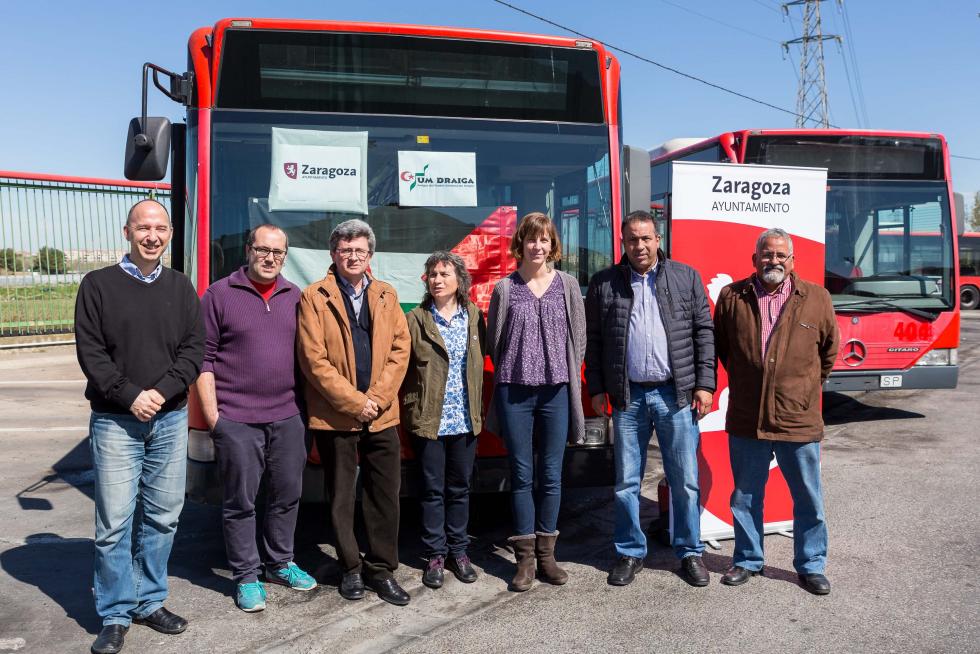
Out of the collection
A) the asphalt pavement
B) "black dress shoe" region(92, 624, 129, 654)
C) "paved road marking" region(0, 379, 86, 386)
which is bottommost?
the asphalt pavement

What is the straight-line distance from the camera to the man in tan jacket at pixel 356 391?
3.85 meters

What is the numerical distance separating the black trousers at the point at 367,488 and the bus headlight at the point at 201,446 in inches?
21.3

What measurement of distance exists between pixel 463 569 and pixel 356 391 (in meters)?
1.16

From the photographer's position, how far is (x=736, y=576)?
427 centimetres

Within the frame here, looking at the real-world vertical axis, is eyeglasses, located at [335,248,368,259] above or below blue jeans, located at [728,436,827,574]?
above

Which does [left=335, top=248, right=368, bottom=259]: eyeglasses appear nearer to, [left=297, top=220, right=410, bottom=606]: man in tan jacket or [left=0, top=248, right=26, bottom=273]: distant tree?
[left=297, top=220, right=410, bottom=606]: man in tan jacket

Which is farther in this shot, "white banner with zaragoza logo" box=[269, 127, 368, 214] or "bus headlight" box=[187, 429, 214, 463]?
"white banner with zaragoza logo" box=[269, 127, 368, 214]

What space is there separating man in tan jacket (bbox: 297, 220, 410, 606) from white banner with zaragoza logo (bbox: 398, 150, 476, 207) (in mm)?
614

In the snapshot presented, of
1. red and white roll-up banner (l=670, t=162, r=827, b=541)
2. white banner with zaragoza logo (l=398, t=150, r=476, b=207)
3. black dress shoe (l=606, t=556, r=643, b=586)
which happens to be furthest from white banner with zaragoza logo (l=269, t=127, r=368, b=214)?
black dress shoe (l=606, t=556, r=643, b=586)

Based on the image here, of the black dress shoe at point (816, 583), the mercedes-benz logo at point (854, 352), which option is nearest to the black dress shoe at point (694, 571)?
the black dress shoe at point (816, 583)

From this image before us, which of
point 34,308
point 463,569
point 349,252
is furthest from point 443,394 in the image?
point 34,308

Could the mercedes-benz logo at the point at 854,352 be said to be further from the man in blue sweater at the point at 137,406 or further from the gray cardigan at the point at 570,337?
the man in blue sweater at the point at 137,406

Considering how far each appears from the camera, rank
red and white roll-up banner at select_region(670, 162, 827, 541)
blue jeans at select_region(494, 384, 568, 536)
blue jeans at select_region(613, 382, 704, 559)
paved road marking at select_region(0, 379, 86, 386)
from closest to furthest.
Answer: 1. blue jeans at select_region(494, 384, 568, 536)
2. blue jeans at select_region(613, 382, 704, 559)
3. red and white roll-up banner at select_region(670, 162, 827, 541)
4. paved road marking at select_region(0, 379, 86, 386)

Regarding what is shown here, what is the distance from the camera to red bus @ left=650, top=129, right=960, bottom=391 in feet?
26.9
